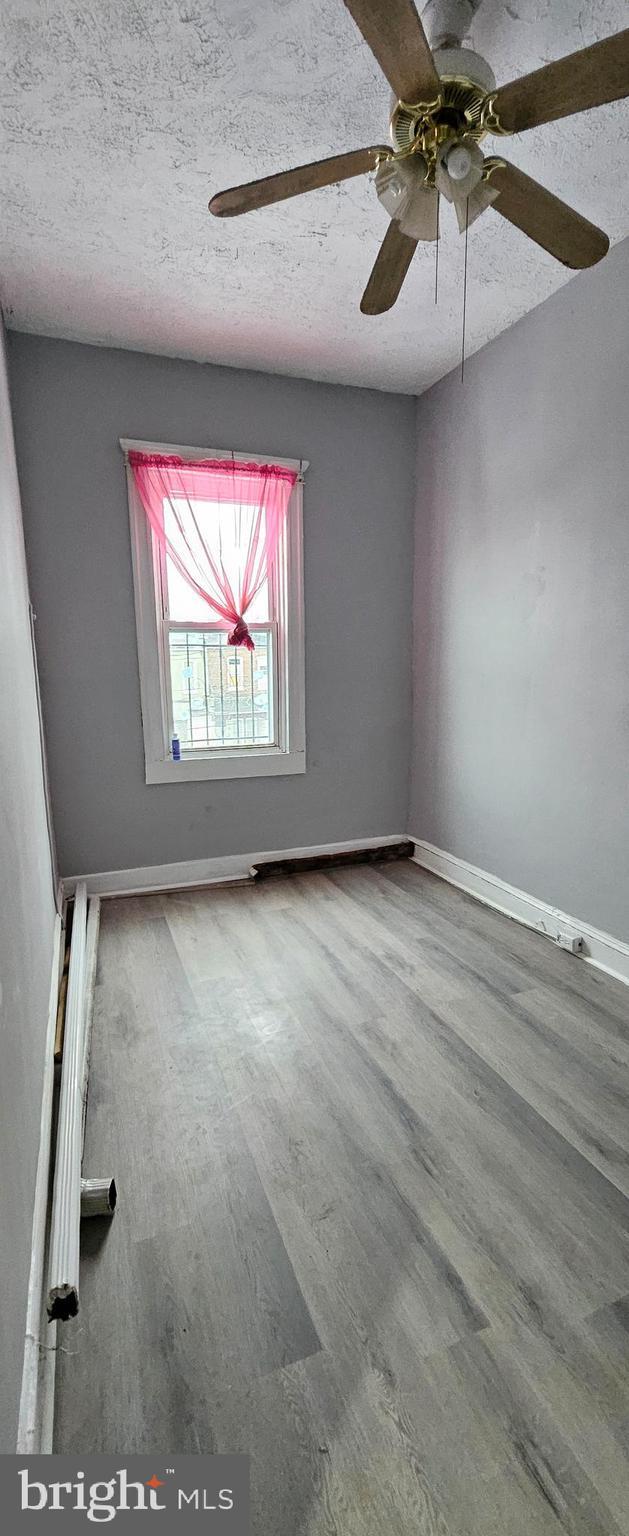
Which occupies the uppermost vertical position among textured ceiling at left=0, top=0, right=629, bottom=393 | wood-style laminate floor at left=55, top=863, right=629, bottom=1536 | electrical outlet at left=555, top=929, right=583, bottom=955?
textured ceiling at left=0, top=0, right=629, bottom=393

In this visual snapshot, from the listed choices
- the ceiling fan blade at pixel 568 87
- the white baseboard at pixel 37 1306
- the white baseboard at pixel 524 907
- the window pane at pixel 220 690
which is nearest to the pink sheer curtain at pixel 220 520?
the window pane at pixel 220 690

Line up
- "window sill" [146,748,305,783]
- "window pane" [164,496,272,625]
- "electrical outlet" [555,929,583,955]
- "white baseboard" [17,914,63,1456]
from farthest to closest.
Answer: "window sill" [146,748,305,783] → "window pane" [164,496,272,625] → "electrical outlet" [555,929,583,955] → "white baseboard" [17,914,63,1456]

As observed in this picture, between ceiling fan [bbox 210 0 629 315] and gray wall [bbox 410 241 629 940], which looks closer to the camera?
ceiling fan [bbox 210 0 629 315]

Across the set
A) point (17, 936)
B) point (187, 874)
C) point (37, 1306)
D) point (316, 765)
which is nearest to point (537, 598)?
point (316, 765)

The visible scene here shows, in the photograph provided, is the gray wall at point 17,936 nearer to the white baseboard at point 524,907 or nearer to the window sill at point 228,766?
the window sill at point 228,766

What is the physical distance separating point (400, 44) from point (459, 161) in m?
0.22

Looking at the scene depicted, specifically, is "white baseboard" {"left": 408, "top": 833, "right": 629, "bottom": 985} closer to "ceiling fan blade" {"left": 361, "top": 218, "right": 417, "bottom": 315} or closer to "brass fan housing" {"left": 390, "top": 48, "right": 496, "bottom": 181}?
"ceiling fan blade" {"left": 361, "top": 218, "right": 417, "bottom": 315}

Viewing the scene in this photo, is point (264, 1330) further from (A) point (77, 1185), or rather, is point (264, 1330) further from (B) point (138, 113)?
(B) point (138, 113)

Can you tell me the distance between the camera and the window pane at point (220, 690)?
3303mm

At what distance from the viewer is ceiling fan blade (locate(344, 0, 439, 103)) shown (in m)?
1.02

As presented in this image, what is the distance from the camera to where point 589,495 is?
2412 millimetres

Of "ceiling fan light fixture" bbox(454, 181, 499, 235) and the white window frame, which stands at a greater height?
"ceiling fan light fixture" bbox(454, 181, 499, 235)

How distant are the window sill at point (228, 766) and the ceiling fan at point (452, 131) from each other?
2339mm

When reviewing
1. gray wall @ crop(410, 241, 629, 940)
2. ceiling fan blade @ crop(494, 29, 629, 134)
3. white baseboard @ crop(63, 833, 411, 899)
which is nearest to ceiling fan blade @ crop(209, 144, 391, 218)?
ceiling fan blade @ crop(494, 29, 629, 134)
